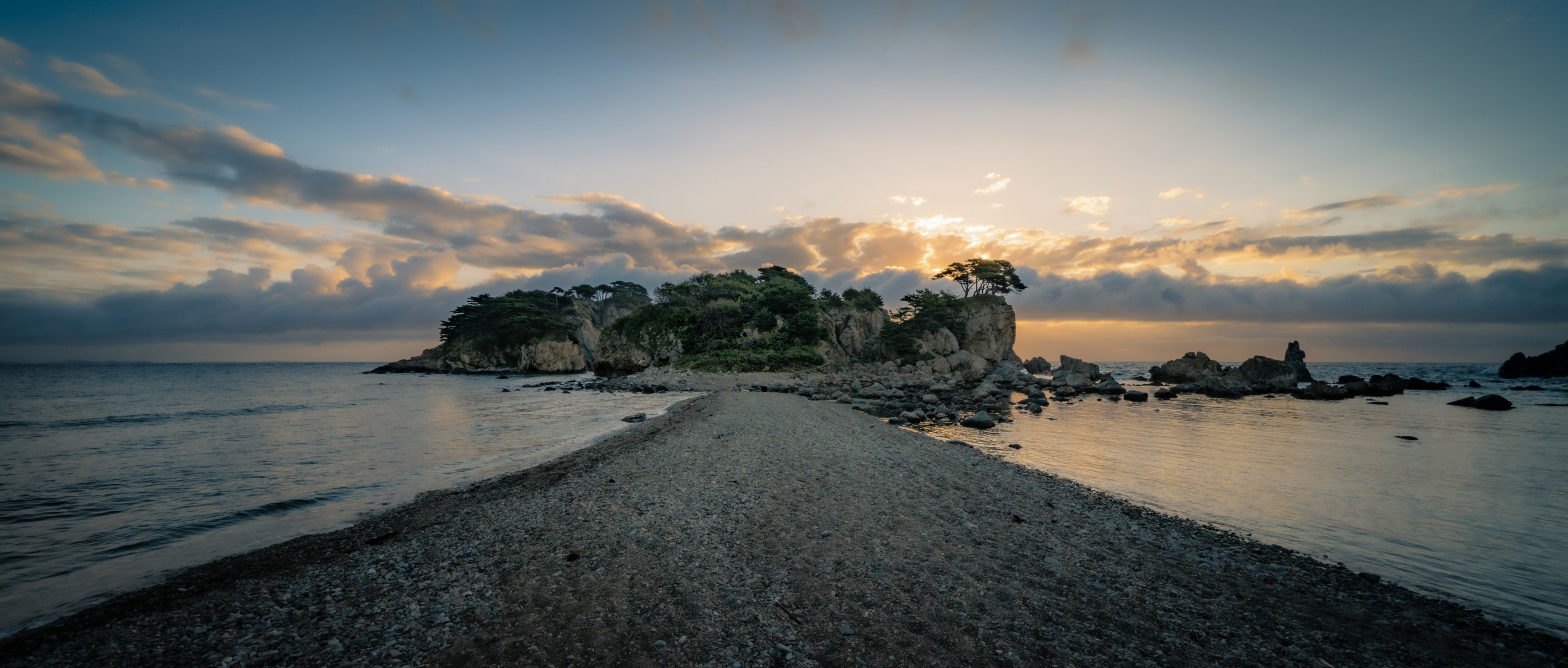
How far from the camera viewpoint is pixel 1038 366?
82.8 m

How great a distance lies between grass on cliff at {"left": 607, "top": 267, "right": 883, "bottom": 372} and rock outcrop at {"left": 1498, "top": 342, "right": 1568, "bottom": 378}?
72.4 metres

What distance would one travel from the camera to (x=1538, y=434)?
2120 centimetres

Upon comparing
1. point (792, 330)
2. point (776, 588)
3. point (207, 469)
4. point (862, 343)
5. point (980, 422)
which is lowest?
point (207, 469)

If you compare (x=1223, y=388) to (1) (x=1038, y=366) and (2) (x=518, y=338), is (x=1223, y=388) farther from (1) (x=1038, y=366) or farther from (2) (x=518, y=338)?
(2) (x=518, y=338)

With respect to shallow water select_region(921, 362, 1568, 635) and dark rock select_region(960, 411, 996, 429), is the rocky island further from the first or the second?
dark rock select_region(960, 411, 996, 429)

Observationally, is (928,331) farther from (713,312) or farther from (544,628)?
(544,628)

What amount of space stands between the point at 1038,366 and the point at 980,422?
68.0m

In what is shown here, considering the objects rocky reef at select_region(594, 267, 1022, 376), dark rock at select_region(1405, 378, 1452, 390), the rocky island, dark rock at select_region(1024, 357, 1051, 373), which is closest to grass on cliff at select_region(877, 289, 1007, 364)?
rocky reef at select_region(594, 267, 1022, 376)

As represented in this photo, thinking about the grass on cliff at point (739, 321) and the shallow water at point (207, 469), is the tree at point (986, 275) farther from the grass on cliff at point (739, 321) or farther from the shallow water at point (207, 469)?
the shallow water at point (207, 469)

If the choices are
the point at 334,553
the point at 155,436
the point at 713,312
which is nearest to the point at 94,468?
the point at 155,436

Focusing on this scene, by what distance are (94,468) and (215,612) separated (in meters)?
16.4

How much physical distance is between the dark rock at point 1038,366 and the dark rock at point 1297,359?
30.3 metres

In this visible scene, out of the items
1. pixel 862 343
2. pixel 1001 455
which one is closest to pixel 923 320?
pixel 862 343

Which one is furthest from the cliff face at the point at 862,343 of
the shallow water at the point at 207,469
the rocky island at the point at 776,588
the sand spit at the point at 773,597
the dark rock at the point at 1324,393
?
the sand spit at the point at 773,597
